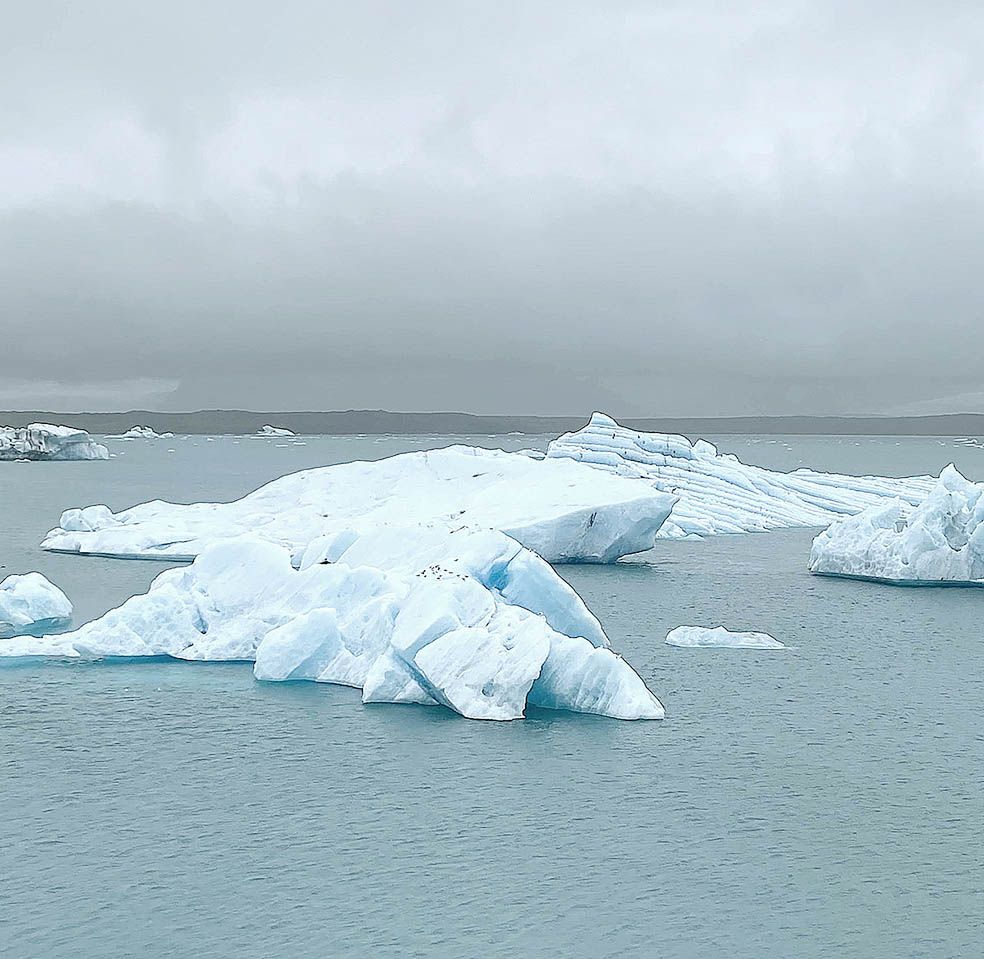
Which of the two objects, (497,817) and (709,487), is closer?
(497,817)

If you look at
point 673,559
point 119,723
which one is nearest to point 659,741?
point 119,723

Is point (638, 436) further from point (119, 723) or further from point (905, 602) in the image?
point (119, 723)

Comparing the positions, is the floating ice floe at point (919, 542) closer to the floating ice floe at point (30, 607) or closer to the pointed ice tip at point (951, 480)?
the pointed ice tip at point (951, 480)

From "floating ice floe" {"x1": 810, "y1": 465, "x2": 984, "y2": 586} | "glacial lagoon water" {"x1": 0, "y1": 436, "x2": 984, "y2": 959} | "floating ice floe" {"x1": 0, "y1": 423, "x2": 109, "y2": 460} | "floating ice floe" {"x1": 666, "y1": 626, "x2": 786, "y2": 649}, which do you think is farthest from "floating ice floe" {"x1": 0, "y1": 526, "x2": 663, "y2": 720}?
"floating ice floe" {"x1": 0, "y1": 423, "x2": 109, "y2": 460}

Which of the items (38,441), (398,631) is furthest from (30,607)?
(38,441)

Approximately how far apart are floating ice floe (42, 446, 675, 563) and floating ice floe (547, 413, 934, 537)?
4.84 meters

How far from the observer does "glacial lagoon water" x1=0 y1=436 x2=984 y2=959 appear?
385 inches

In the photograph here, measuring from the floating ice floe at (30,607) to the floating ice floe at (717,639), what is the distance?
10.8 meters

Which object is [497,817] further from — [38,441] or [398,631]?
[38,441]

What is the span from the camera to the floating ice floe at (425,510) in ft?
102

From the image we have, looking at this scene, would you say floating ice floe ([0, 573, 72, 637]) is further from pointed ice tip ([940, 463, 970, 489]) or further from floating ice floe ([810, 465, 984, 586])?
pointed ice tip ([940, 463, 970, 489])

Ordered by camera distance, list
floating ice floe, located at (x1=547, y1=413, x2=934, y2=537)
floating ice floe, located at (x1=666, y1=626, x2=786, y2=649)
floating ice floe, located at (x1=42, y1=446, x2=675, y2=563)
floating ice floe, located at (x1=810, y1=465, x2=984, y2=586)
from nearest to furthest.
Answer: floating ice floe, located at (x1=666, y1=626, x2=786, y2=649), floating ice floe, located at (x1=810, y1=465, x2=984, y2=586), floating ice floe, located at (x1=42, y1=446, x2=675, y2=563), floating ice floe, located at (x1=547, y1=413, x2=934, y2=537)

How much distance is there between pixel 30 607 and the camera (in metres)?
22.1

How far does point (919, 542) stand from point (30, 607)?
63.3ft
